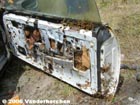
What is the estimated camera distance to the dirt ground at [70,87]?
5.23 m

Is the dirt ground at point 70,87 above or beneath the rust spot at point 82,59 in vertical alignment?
beneath

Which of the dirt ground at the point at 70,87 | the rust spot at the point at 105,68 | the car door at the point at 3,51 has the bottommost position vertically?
the dirt ground at the point at 70,87

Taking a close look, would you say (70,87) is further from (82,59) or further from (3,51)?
(3,51)

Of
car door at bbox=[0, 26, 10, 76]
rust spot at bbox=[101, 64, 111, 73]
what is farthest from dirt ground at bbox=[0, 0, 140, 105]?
rust spot at bbox=[101, 64, 111, 73]

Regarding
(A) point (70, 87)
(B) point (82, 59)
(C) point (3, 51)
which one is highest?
(B) point (82, 59)

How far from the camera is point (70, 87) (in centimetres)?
550

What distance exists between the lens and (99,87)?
496cm

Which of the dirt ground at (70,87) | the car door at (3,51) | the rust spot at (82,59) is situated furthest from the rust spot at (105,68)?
the car door at (3,51)

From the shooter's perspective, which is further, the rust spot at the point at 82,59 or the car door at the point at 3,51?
the car door at the point at 3,51

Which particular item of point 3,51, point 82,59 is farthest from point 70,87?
point 3,51

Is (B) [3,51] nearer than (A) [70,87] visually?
No

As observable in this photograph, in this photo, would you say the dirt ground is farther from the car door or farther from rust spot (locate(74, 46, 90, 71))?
rust spot (locate(74, 46, 90, 71))

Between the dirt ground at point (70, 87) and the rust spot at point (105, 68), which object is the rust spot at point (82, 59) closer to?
the rust spot at point (105, 68)

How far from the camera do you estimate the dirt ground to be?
5234mm
